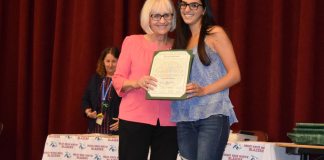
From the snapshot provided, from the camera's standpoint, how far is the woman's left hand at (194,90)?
8.05 ft

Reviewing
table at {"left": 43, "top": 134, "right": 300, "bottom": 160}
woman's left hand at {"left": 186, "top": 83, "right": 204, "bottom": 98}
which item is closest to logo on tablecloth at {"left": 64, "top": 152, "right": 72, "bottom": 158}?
table at {"left": 43, "top": 134, "right": 300, "bottom": 160}

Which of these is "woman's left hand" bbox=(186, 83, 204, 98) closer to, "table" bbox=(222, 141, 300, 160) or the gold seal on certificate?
the gold seal on certificate

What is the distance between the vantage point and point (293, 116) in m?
4.86

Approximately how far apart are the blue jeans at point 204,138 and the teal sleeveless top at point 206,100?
0.10 ft

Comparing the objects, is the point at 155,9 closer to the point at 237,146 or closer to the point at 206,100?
the point at 206,100

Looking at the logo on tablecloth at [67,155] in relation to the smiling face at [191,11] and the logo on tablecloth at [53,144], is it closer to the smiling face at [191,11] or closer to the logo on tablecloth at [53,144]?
the logo on tablecloth at [53,144]

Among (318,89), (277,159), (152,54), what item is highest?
(152,54)

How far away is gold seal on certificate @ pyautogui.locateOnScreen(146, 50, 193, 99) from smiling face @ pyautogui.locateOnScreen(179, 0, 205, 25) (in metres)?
0.17

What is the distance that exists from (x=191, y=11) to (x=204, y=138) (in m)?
0.66

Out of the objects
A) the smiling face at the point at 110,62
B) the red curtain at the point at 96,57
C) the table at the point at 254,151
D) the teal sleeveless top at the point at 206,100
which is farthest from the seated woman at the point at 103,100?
the teal sleeveless top at the point at 206,100

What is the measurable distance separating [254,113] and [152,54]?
248 cm

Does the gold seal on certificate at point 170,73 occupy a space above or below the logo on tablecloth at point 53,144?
above

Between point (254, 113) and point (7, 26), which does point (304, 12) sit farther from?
point (7, 26)

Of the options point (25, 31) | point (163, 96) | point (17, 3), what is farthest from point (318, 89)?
point (17, 3)
